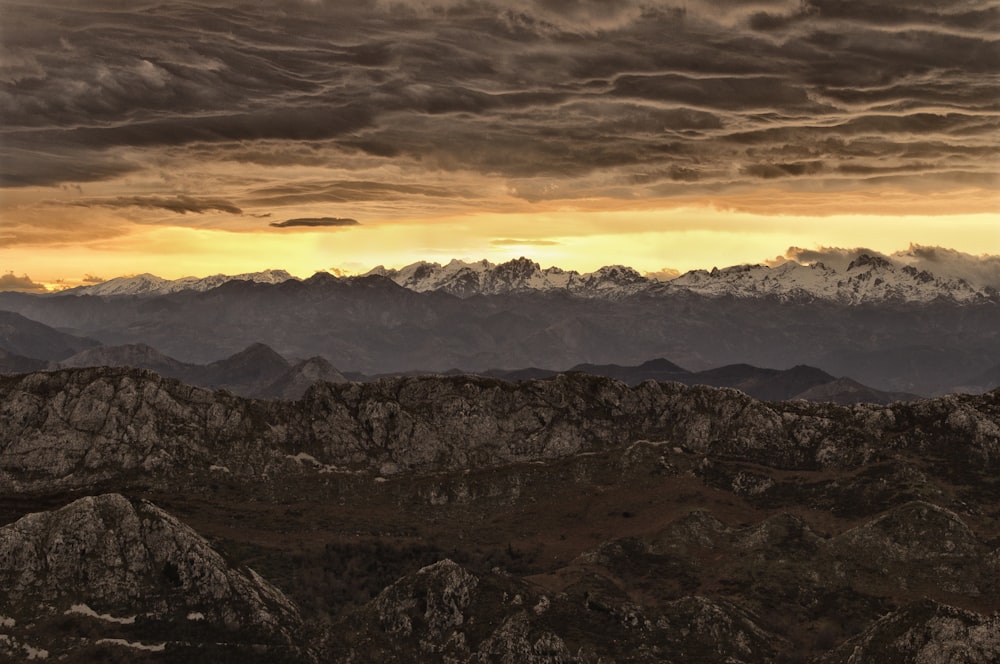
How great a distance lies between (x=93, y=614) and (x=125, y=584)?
7.53m

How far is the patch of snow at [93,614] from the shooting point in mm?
147625

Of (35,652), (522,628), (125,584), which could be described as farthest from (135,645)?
(522,628)

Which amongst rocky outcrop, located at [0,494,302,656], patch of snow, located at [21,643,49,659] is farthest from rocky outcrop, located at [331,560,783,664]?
patch of snow, located at [21,643,49,659]

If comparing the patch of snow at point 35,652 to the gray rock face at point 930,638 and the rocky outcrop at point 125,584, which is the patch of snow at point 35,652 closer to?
the rocky outcrop at point 125,584

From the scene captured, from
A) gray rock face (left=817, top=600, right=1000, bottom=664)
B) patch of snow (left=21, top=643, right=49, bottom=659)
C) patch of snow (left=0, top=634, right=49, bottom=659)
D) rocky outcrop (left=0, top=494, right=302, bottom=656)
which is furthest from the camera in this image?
rocky outcrop (left=0, top=494, right=302, bottom=656)

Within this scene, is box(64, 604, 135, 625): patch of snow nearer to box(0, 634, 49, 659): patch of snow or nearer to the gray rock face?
box(0, 634, 49, 659): patch of snow

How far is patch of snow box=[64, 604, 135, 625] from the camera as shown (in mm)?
147625

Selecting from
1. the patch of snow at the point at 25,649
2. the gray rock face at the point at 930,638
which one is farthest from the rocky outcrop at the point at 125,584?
the gray rock face at the point at 930,638

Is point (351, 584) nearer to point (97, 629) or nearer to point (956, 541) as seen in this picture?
point (97, 629)

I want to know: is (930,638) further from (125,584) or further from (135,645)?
(125,584)

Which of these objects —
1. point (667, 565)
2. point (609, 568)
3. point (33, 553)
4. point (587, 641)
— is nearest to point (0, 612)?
point (33, 553)

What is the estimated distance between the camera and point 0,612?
144750 millimetres

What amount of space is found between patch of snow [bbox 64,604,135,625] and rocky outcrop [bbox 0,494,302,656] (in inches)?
6.5

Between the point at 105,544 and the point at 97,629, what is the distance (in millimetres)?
17750
